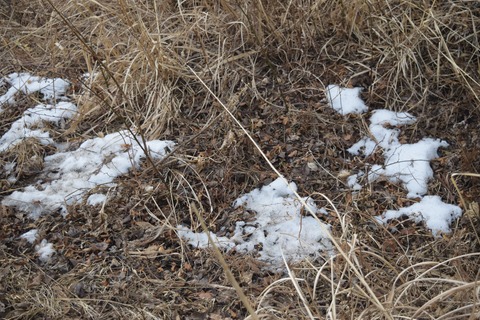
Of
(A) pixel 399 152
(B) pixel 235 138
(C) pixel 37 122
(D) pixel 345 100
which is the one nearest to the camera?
(A) pixel 399 152

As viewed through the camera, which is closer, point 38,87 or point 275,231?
point 275,231

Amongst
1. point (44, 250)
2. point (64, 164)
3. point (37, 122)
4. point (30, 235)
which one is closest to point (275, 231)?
point (44, 250)

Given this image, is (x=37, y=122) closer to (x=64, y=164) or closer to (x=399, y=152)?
(x=64, y=164)

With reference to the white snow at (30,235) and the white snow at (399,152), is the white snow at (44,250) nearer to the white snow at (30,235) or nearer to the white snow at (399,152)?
the white snow at (30,235)

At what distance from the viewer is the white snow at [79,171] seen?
293 cm

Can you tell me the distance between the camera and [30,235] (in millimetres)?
2770

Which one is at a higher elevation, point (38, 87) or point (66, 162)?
point (38, 87)

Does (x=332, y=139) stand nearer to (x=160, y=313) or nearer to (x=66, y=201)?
(x=160, y=313)

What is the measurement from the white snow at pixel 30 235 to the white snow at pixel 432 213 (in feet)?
5.77

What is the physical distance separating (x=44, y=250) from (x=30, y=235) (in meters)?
0.15

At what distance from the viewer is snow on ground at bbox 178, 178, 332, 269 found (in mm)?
2467

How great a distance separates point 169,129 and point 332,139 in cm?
98

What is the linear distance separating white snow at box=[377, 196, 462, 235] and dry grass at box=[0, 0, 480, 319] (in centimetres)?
5

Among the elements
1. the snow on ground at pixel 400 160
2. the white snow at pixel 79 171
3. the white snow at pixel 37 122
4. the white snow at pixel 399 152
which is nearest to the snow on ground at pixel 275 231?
the snow on ground at pixel 400 160
